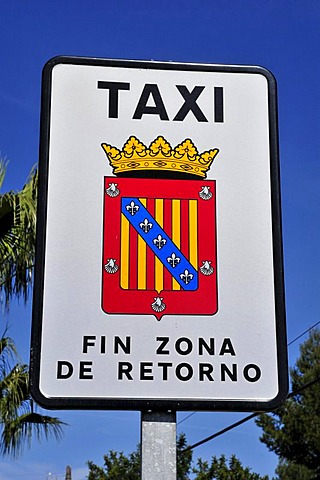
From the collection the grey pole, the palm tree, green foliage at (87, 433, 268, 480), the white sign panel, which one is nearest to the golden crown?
the white sign panel

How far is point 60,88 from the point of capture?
2.38 m

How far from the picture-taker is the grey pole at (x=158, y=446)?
2.02 meters

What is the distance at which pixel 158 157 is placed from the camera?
7.50ft

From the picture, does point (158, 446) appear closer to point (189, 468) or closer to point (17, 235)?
point (17, 235)

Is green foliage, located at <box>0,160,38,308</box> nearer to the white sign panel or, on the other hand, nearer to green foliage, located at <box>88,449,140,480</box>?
the white sign panel

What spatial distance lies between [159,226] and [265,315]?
0.34 meters

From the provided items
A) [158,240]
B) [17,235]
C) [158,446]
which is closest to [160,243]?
[158,240]

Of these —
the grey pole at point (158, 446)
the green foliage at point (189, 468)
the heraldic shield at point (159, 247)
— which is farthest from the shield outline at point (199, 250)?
the green foliage at point (189, 468)

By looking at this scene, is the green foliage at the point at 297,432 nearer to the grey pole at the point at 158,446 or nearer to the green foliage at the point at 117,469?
the green foliage at the point at 117,469

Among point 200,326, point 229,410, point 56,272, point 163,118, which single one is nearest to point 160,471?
Answer: point 229,410

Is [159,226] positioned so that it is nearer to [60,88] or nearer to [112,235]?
[112,235]

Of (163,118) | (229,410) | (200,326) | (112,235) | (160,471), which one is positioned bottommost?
(160,471)

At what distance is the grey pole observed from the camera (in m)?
2.02

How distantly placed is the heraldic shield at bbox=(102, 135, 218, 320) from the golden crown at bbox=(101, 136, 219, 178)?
29 mm
